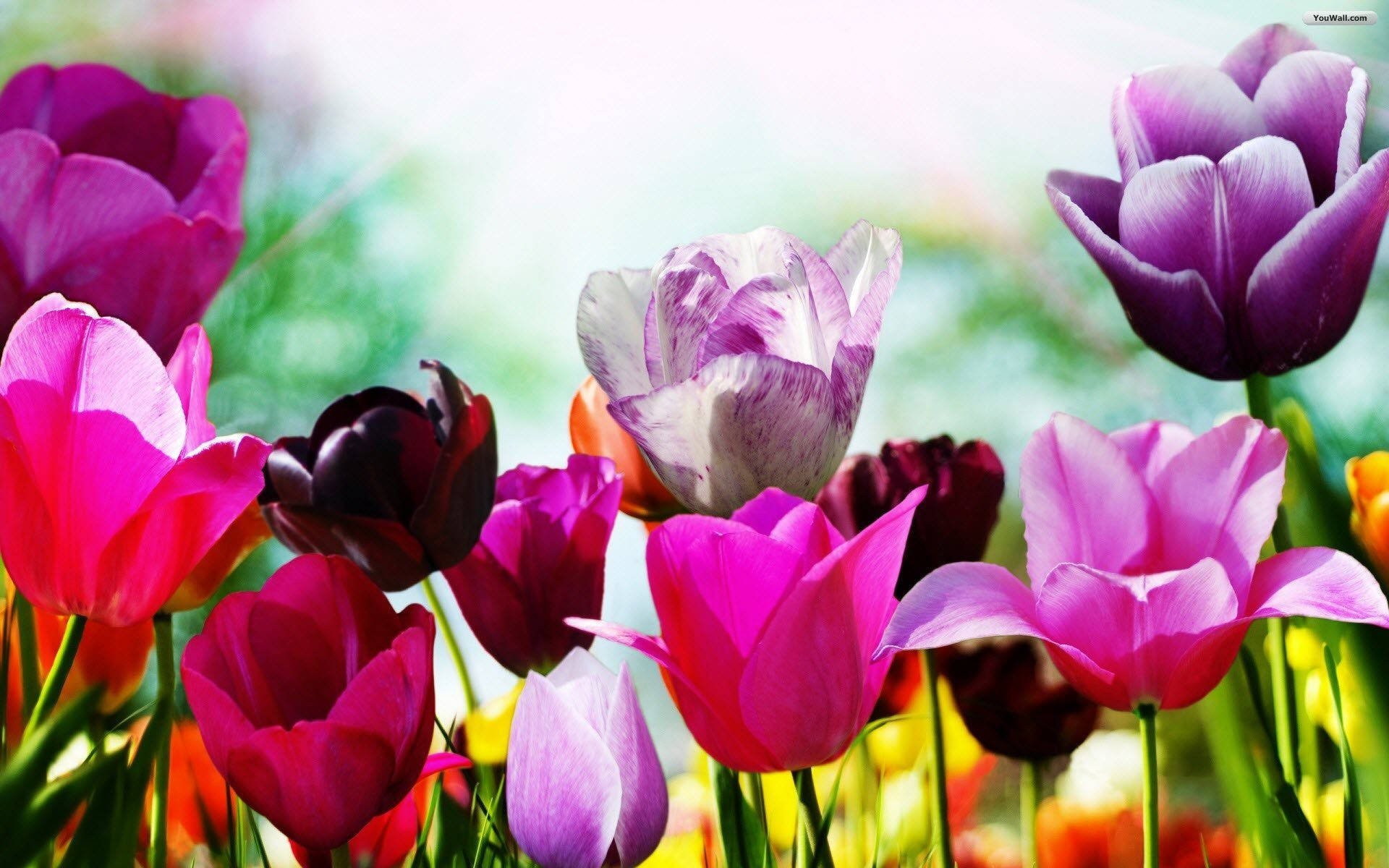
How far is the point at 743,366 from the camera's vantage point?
0.25 metres

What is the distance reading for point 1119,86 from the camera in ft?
1.12

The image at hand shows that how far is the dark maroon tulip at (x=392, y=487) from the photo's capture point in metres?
0.27

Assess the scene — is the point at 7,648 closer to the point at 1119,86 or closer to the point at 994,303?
the point at 1119,86

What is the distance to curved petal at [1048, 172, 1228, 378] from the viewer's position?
0.30 metres

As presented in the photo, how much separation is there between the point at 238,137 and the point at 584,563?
0.16 metres

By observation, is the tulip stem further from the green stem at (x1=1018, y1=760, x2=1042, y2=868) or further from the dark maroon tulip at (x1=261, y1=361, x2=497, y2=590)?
the green stem at (x1=1018, y1=760, x2=1042, y2=868)

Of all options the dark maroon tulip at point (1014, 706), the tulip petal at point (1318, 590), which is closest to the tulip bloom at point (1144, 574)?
the tulip petal at point (1318, 590)

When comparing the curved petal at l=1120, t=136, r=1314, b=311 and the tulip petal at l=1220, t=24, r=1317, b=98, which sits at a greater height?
the tulip petal at l=1220, t=24, r=1317, b=98

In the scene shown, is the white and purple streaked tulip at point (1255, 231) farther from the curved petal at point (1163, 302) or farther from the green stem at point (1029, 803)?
the green stem at point (1029, 803)

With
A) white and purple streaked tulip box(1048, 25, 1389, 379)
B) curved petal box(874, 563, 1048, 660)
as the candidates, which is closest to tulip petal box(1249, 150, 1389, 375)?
white and purple streaked tulip box(1048, 25, 1389, 379)

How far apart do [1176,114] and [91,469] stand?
280 millimetres

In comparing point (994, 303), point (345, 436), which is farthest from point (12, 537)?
point (994, 303)

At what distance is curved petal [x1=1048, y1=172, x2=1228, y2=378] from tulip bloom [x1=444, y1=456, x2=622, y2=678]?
128 mm

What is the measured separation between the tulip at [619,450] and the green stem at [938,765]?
100 millimetres
